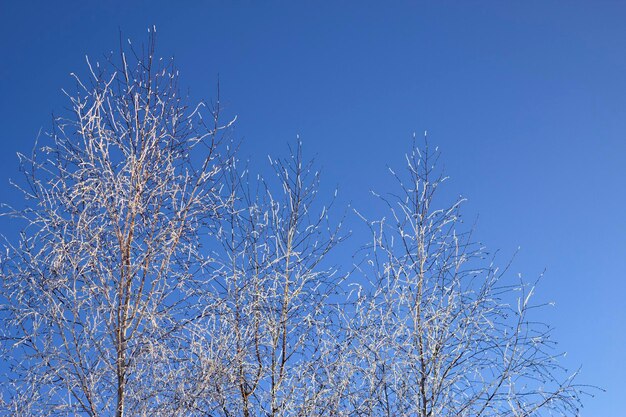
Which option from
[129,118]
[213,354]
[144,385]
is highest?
[129,118]

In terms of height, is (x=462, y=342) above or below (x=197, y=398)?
above

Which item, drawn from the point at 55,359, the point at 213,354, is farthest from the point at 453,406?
the point at 55,359

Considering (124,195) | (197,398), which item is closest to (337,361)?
(197,398)

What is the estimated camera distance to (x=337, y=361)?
251 inches

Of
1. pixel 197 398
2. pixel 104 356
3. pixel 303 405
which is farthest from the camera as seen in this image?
pixel 303 405

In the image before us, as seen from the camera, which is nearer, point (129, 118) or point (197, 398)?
point (197, 398)

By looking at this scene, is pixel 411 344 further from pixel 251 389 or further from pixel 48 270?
pixel 48 270

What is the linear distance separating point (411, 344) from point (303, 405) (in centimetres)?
112

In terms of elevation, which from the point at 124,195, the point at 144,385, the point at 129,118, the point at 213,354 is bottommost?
the point at 144,385

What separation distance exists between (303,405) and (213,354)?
3.11 feet

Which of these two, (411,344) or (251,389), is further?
(251,389)

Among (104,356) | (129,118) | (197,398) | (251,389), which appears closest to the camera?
(104,356)

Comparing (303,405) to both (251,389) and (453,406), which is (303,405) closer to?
(251,389)

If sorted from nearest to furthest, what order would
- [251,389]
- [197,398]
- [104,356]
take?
[104,356] < [197,398] < [251,389]
